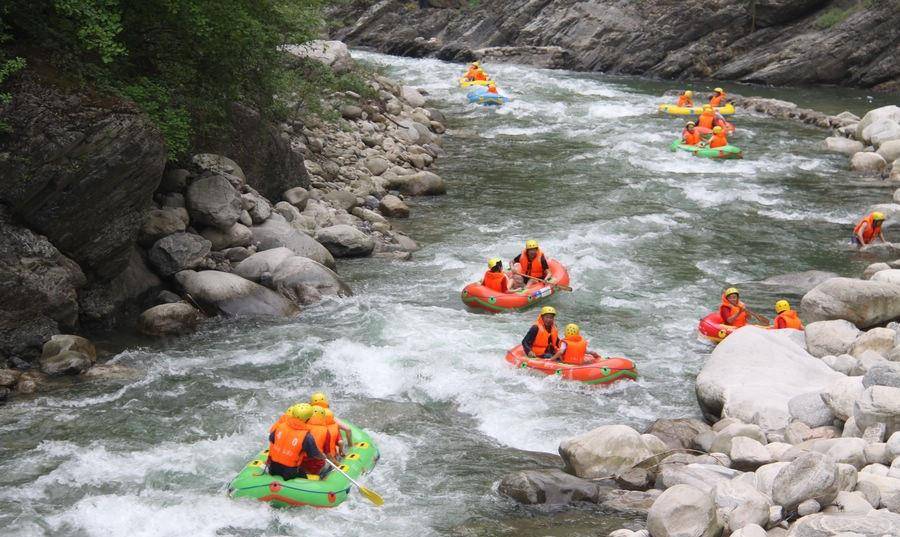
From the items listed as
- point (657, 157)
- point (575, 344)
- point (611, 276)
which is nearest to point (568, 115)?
point (657, 157)

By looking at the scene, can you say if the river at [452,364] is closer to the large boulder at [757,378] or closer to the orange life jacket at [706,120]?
the large boulder at [757,378]

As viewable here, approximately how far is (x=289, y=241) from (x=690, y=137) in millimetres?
12466

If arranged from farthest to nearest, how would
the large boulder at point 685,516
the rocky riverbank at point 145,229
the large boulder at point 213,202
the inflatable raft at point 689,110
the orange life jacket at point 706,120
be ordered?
the inflatable raft at point 689,110 → the orange life jacket at point 706,120 → the large boulder at point 213,202 → the rocky riverbank at point 145,229 → the large boulder at point 685,516

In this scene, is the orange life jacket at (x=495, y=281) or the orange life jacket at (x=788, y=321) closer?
the orange life jacket at (x=788, y=321)

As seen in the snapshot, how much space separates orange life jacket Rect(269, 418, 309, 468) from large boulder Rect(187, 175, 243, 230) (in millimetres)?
5842

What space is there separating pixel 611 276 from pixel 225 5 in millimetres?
7121

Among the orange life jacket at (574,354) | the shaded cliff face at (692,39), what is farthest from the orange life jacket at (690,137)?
the orange life jacket at (574,354)

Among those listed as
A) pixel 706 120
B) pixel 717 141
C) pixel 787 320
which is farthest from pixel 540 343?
pixel 706 120

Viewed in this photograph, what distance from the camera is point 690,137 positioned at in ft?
76.8

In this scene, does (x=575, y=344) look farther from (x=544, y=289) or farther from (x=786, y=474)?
(x=786, y=474)

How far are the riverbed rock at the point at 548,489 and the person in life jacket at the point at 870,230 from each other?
31.6ft

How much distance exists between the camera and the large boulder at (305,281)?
13.5 meters

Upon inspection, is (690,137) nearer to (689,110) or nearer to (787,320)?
(689,110)

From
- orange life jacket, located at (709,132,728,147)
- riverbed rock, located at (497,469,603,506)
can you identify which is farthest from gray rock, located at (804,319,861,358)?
orange life jacket, located at (709,132,728,147)
